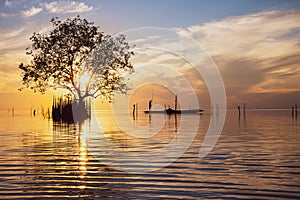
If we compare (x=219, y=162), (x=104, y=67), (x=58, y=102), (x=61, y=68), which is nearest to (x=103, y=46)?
(x=104, y=67)

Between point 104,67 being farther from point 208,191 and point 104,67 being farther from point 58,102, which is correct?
point 208,191

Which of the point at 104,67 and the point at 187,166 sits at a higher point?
the point at 104,67

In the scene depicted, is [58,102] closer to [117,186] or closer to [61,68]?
[61,68]

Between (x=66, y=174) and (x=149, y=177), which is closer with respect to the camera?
(x=149, y=177)

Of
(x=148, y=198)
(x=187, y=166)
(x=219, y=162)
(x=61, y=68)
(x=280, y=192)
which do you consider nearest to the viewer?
(x=148, y=198)

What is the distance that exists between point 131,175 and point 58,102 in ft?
136

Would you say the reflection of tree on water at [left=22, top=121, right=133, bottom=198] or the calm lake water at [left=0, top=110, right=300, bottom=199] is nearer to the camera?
the calm lake water at [left=0, top=110, right=300, bottom=199]

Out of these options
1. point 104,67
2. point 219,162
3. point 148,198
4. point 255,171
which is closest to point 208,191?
point 148,198

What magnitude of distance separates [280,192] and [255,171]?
2.71 meters

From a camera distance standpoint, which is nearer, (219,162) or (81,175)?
(81,175)

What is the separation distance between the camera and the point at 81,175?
10.3 metres

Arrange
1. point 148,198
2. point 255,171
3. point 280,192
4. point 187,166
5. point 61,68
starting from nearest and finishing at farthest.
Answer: point 148,198 < point 280,192 < point 255,171 < point 187,166 < point 61,68

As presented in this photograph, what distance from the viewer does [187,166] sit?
11914 mm

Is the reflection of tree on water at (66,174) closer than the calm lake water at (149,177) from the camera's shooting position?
No
